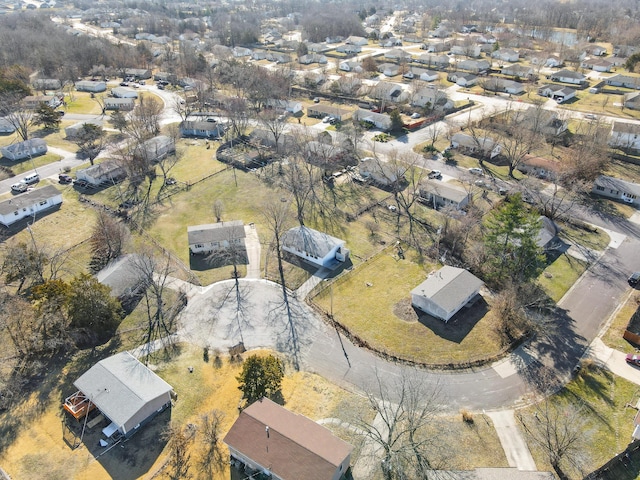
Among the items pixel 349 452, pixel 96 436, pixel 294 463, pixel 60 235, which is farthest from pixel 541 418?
pixel 60 235

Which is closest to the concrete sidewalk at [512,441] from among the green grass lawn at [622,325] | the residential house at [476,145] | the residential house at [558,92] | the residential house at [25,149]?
the green grass lawn at [622,325]

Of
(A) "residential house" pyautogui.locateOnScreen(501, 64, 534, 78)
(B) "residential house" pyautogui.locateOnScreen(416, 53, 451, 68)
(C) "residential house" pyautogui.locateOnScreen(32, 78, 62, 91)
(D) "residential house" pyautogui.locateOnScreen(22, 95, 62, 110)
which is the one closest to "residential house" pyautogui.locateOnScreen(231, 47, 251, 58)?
(C) "residential house" pyautogui.locateOnScreen(32, 78, 62, 91)

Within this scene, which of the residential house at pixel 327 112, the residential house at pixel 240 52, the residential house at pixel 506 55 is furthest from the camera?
the residential house at pixel 240 52

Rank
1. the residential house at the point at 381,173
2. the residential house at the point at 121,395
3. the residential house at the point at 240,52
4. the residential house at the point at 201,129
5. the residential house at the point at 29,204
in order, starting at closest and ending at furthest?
the residential house at the point at 121,395 → the residential house at the point at 29,204 → the residential house at the point at 381,173 → the residential house at the point at 201,129 → the residential house at the point at 240,52

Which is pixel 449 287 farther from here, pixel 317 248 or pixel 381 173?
pixel 381 173

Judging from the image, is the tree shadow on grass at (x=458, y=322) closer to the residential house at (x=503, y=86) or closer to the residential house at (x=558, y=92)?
the residential house at (x=558, y=92)

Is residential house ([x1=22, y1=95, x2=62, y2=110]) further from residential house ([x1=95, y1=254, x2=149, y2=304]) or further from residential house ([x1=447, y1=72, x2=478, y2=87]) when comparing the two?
residential house ([x1=447, y1=72, x2=478, y2=87])
